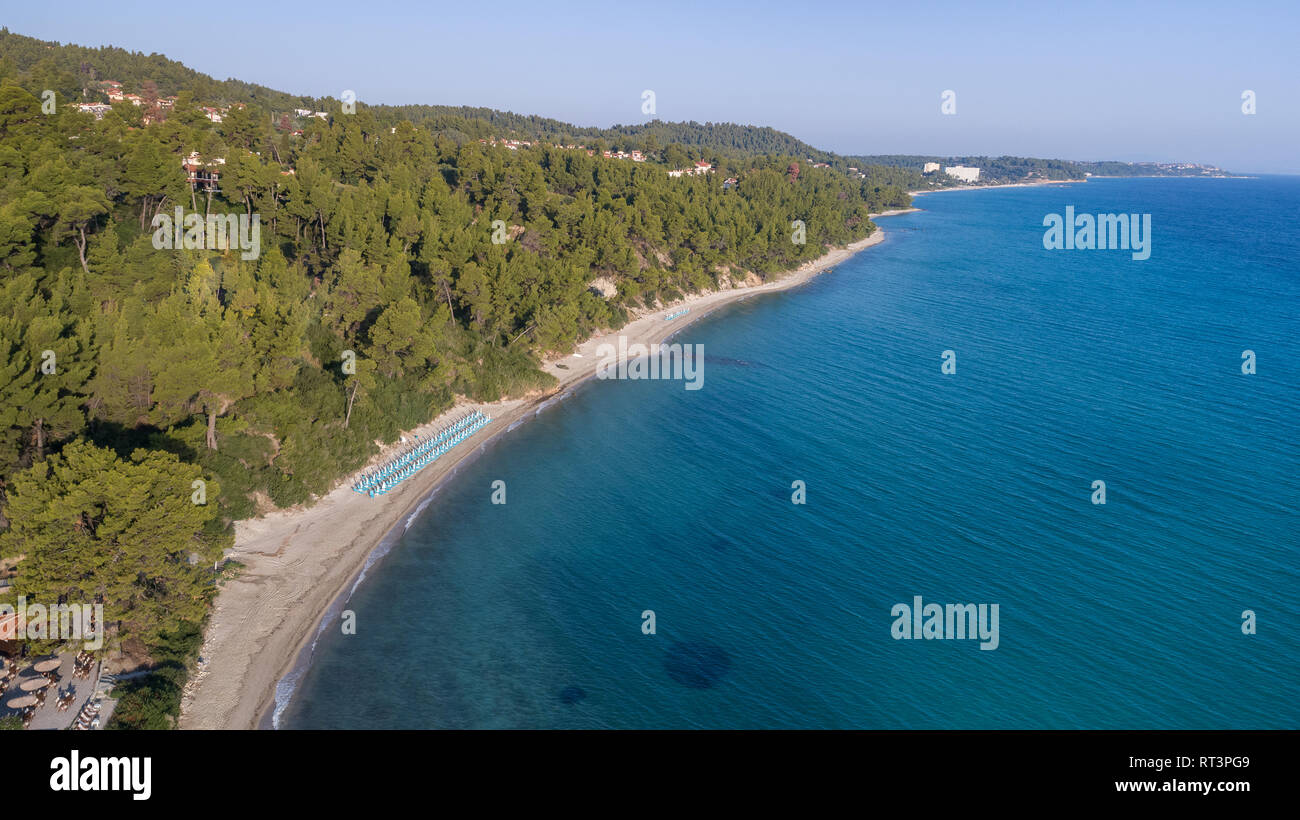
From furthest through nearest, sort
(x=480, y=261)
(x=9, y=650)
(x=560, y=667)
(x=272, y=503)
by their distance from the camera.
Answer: (x=480, y=261), (x=272, y=503), (x=560, y=667), (x=9, y=650)

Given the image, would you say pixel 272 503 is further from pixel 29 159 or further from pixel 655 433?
pixel 29 159

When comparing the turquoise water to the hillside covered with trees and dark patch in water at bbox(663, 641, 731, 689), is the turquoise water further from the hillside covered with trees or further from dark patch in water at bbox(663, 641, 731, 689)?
the hillside covered with trees

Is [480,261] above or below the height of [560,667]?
above

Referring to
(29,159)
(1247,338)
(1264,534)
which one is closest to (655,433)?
(1264,534)

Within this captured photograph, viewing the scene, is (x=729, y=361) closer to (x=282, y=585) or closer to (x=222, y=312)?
(x=222, y=312)

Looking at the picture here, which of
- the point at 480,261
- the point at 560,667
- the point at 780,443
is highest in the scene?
the point at 480,261

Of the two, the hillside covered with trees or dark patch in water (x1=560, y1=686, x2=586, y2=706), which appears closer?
the hillside covered with trees

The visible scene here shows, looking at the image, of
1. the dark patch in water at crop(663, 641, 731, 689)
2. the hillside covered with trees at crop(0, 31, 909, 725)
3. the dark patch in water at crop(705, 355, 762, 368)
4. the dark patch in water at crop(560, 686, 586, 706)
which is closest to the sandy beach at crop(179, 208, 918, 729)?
the hillside covered with trees at crop(0, 31, 909, 725)
